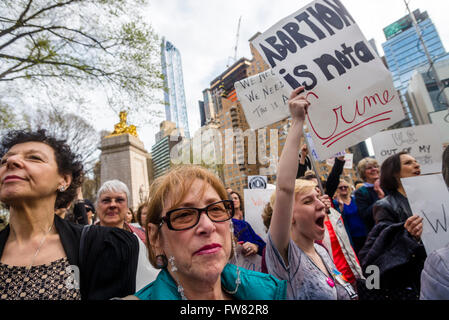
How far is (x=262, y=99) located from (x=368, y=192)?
2.31m

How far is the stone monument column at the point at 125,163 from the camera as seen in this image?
1184 centimetres

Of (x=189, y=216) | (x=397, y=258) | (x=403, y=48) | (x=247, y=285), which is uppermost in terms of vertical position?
(x=403, y=48)

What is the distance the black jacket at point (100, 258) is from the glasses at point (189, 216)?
55 cm

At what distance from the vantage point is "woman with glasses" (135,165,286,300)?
1.05m

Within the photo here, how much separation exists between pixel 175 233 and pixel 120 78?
24.4ft

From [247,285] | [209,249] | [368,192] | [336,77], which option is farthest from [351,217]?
[209,249]

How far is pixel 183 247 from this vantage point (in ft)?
3.49

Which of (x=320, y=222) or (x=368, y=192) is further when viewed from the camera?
(x=368, y=192)

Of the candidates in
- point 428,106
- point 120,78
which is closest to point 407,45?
point 428,106

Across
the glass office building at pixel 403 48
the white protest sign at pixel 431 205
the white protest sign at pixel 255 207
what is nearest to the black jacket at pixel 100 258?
the white protest sign at pixel 431 205

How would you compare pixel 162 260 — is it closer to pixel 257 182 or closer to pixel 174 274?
pixel 174 274

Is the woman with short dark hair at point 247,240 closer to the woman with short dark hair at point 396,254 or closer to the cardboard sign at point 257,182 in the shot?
the woman with short dark hair at point 396,254
